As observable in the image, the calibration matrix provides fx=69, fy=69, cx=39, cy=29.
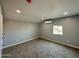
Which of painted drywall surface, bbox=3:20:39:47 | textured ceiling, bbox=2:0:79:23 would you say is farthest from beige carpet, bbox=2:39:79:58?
textured ceiling, bbox=2:0:79:23

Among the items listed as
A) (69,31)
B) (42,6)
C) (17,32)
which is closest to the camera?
(42,6)

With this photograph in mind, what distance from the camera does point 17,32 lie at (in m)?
5.81

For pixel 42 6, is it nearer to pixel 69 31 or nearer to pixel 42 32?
pixel 69 31

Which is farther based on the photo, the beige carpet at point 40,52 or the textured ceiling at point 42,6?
the beige carpet at point 40,52

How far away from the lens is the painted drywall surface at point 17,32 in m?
4.87

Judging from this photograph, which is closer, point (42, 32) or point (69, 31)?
point (69, 31)

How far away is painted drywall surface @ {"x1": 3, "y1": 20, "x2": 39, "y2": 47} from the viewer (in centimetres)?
487

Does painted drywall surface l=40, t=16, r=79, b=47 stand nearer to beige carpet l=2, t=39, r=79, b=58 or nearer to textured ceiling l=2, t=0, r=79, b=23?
beige carpet l=2, t=39, r=79, b=58

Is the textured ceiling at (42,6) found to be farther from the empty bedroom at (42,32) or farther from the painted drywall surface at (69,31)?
the painted drywall surface at (69,31)

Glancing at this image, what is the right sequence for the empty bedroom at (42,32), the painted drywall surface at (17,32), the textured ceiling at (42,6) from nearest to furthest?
the textured ceiling at (42,6) < the empty bedroom at (42,32) < the painted drywall surface at (17,32)

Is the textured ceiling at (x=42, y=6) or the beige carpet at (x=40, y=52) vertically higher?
the textured ceiling at (x=42, y=6)

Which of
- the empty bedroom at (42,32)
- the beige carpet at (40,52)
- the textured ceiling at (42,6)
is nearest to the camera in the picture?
the textured ceiling at (42,6)

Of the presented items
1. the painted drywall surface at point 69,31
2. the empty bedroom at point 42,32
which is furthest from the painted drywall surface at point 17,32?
the painted drywall surface at point 69,31

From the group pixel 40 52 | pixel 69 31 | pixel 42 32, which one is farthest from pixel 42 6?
pixel 42 32
